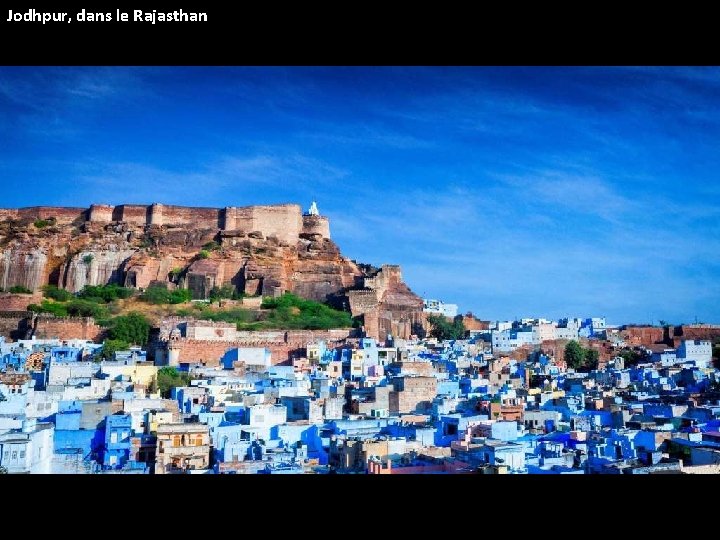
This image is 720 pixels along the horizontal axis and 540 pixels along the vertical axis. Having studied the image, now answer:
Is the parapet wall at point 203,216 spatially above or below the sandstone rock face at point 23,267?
above

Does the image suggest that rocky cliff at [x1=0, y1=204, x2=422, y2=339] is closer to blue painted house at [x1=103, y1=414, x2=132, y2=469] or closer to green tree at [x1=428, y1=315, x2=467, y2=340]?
green tree at [x1=428, y1=315, x2=467, y2=340]

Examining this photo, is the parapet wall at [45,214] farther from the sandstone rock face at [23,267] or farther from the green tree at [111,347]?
the green tree at [111,347]

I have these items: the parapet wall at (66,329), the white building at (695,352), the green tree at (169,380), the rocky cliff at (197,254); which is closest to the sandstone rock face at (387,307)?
the rocky cliff at (197,254)

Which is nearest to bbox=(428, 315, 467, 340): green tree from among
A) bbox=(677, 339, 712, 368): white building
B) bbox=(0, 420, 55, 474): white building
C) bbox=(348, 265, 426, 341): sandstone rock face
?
bbox=(348, 265, 426, 341): sandstone rock face

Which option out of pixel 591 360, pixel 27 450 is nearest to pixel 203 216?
pixel 591 360

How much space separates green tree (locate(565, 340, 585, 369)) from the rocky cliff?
338cm

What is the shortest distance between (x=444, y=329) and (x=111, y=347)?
810 centimetres

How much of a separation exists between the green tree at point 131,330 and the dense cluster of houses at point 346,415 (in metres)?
1.07

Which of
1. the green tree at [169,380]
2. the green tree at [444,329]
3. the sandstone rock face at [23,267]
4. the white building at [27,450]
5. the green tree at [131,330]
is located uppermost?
the sandstone rock face at [23,267]

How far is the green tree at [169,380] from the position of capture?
945 centimetres

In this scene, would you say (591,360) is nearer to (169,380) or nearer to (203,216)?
(169,380)

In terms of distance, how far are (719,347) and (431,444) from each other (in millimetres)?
10164
